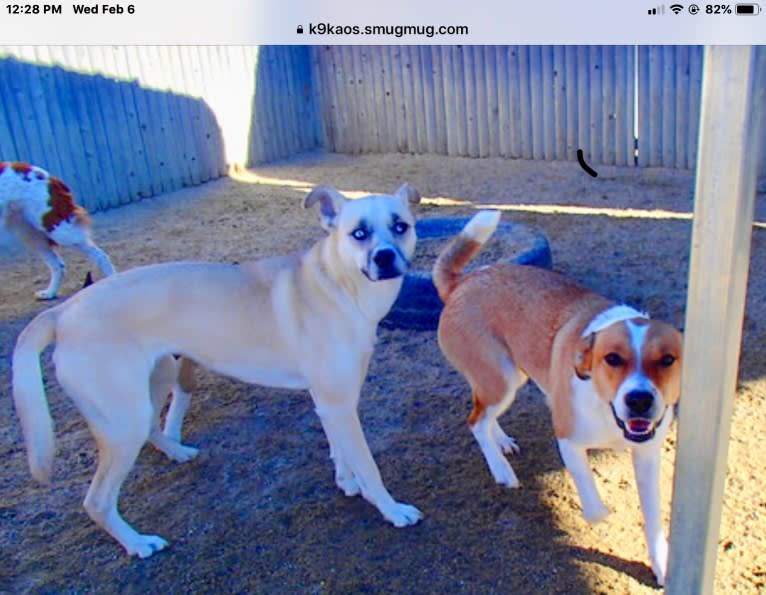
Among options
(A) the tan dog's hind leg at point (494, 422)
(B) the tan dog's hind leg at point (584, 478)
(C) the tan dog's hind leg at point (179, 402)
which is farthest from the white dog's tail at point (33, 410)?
(B) the tan dog's hind leg at point (584, 478)

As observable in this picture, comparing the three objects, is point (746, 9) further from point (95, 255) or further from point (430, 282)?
point (95, 255)

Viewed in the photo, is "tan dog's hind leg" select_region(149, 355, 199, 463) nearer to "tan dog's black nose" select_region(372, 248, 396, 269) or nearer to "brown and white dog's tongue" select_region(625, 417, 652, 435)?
"tan dog's black nose" select_region(372, 248, 396, 269)

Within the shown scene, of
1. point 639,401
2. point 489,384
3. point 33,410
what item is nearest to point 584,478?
point 639,401

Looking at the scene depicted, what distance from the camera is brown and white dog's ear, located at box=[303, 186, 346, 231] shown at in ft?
9.86

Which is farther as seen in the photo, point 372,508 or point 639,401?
point 372,508

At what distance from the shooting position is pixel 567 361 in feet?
8.71

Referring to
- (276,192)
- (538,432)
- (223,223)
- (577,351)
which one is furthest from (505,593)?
(276,192)

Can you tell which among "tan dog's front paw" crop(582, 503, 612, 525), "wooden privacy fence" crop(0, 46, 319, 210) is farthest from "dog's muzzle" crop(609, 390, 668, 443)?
"wooden privacy fence" crop(0, 46, 319, 210)

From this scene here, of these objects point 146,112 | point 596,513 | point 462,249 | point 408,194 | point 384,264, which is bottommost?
point 596,513

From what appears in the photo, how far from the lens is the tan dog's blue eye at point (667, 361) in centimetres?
229

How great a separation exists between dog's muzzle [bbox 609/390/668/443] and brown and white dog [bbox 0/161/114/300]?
16.6 feet

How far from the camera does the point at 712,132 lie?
5.00 ft

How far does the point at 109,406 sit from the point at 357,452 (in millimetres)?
942

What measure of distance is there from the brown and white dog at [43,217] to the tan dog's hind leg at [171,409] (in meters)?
3.06
